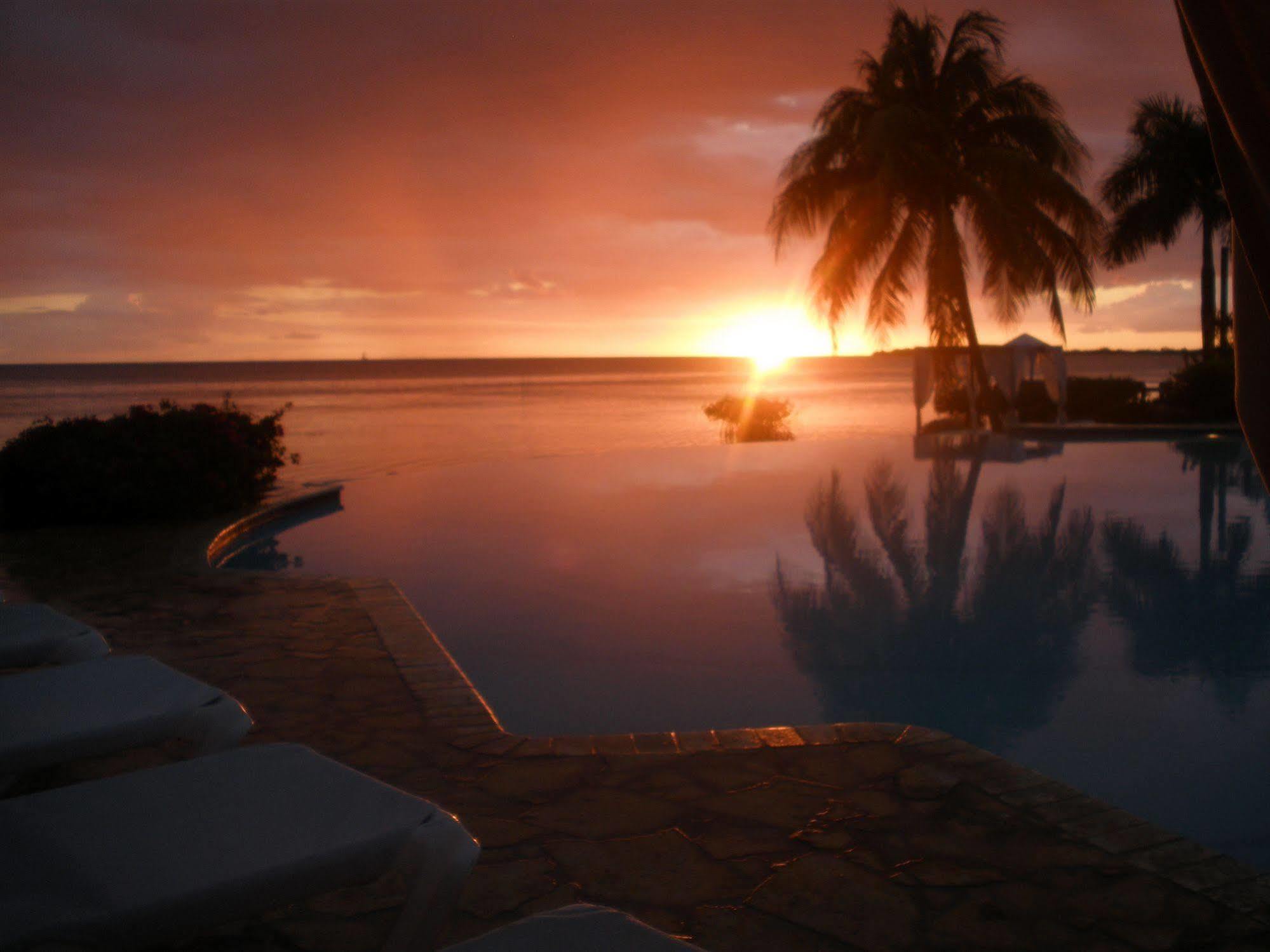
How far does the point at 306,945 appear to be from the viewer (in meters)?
2.36

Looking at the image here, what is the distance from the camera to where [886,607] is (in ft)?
23.3

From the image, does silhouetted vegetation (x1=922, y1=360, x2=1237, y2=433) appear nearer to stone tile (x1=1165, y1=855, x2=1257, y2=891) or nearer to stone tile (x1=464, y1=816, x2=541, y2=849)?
stone tile (x1=1165, y1=855, x2=1257, y2=891)

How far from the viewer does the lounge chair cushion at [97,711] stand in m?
2.27

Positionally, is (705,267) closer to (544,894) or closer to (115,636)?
(115,636)

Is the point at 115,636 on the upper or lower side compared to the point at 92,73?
lower

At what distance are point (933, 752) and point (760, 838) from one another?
0.98m

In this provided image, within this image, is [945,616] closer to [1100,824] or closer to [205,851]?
[1100,824]

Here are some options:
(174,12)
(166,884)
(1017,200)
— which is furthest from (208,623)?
(1017,200)

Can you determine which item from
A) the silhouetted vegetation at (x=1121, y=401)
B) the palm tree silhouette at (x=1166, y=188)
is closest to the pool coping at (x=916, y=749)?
the silhouetted vegetation at (x=1121, y=401)

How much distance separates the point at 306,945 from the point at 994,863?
1.93 metres

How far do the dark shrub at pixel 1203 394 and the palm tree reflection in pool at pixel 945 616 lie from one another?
473 inches

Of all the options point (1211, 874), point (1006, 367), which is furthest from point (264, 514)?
point (1006, 367)

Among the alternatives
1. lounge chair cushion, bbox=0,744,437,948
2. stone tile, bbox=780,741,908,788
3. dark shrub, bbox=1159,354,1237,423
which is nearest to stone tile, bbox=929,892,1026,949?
stone tile, bbox=780,741,908,788

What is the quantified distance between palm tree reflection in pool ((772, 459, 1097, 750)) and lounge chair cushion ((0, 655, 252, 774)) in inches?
136
